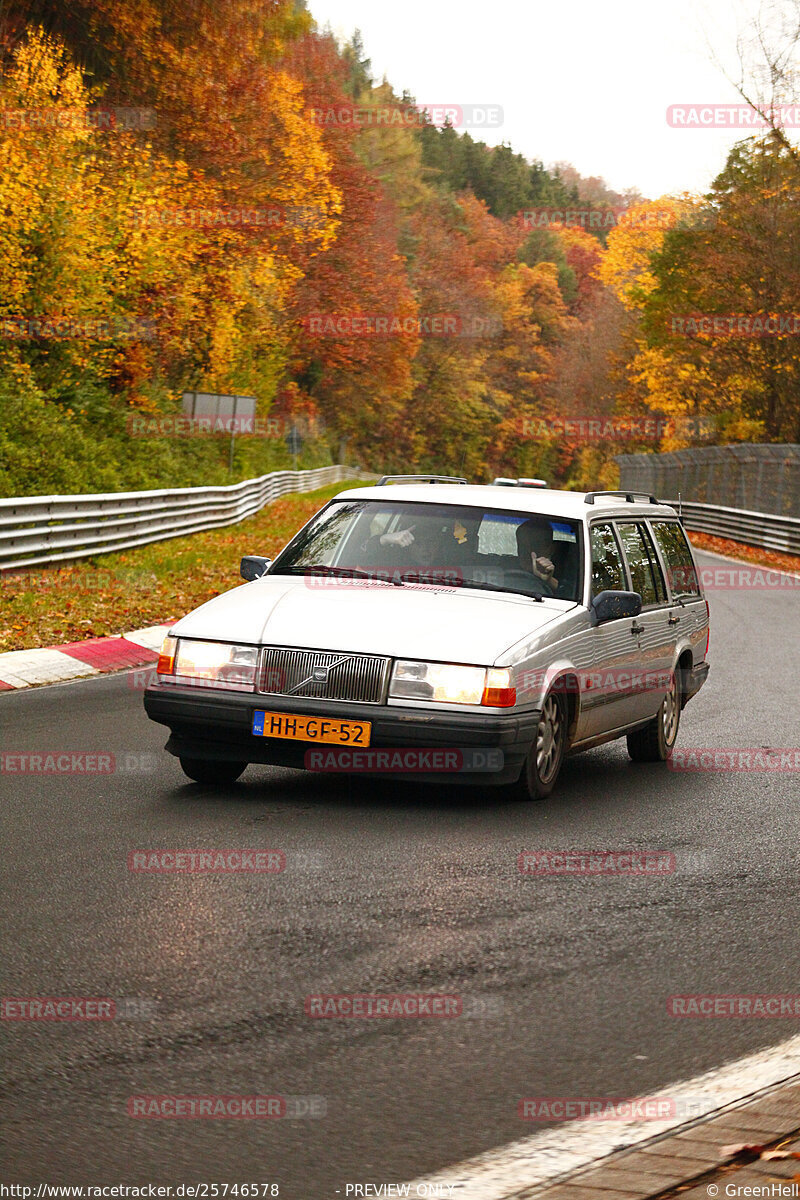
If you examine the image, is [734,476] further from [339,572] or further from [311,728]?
[311,728]

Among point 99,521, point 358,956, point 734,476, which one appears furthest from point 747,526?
point 358,956

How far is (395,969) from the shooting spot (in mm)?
5078

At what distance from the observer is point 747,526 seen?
139 feet

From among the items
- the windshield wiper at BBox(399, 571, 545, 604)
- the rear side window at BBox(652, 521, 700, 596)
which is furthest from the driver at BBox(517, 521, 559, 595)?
the rear side window at BBox(652, 521, 700, 596)

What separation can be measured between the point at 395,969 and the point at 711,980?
106cm

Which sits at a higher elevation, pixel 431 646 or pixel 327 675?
pixel 431 646

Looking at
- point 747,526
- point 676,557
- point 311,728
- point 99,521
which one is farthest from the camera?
point 747,526

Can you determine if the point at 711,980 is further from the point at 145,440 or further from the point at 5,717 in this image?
the point at 145,440

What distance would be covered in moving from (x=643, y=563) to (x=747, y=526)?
110 ft

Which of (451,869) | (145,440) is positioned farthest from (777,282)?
(451,869)

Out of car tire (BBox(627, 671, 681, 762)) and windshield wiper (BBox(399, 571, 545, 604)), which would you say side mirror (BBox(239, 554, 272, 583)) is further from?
car tire (BBox(627, 671, 681, 762))

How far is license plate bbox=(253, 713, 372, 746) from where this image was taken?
7371 mm

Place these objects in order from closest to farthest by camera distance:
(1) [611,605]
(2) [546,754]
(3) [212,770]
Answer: (2) [546,754] < (3) [212,770] < (1) [611,605]

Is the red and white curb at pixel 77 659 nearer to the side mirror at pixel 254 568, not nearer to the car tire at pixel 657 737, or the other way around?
the side mirror at pixel 254 568
